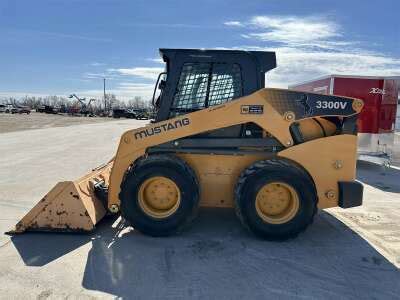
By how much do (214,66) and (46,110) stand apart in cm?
8021

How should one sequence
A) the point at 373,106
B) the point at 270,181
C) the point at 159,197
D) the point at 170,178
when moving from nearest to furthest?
the point at 270,181 < the point at 170,178 < the point at 159,197 < the point at 373,106

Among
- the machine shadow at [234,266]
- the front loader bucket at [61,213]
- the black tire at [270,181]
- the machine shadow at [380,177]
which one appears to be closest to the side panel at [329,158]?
the black tire at [270,181]

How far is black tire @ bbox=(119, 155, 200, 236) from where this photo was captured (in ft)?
17.1

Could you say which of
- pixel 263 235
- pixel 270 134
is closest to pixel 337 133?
pixel 270 134

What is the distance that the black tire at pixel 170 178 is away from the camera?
5203mm

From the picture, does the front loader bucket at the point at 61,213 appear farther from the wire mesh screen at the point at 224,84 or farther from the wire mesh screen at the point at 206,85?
the wire mesh screen at the point at 224,84

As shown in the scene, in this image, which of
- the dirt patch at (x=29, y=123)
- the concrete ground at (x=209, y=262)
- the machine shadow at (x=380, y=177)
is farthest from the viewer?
the dirt patch at (x=29, y=123)

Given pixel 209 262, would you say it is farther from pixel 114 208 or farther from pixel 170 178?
pixel 114 208

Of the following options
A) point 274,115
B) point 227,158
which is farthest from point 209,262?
point 274,115

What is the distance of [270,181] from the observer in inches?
200

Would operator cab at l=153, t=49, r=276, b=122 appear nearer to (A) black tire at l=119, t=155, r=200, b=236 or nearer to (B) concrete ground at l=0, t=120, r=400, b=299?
(A) black tire at l=119, t=155, r=200, b=236

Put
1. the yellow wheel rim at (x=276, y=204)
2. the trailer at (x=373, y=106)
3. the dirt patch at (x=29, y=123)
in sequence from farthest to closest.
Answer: the dirt patch at (x=29, y=123) < the trailer at (x=373, y=106) < the yellow wheel rim at (x=276, y=204)

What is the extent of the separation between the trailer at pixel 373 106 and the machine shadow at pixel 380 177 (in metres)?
0.44

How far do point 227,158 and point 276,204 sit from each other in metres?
0.92
